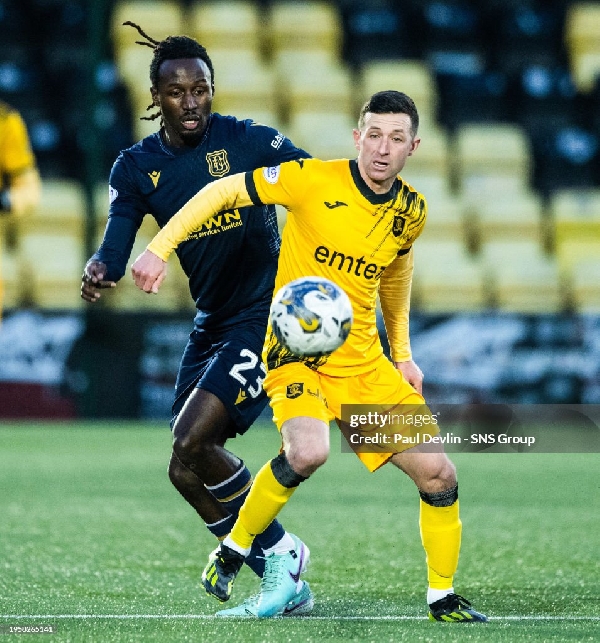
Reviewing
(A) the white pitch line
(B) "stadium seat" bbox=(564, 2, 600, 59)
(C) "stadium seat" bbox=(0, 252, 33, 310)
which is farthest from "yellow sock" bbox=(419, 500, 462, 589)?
(B) "stadium seat" bbox=(564, 2, 600, 59)

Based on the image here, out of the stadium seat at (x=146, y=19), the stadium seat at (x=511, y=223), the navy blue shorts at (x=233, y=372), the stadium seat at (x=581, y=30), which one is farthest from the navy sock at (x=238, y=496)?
the stadium seat at (x=581, y=30)

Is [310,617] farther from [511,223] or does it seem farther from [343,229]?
[511,223]

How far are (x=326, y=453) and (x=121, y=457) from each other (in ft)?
21.3

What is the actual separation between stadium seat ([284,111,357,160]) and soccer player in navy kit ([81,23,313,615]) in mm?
10982

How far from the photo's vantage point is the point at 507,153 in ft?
56.5

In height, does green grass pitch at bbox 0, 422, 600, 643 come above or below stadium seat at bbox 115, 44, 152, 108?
below

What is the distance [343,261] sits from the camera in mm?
4734

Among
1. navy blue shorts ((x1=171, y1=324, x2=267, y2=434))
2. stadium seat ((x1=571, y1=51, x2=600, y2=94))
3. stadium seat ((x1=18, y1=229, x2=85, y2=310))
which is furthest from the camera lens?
stadium seat ((x1=571, y1=51, x2=600, y2=94))

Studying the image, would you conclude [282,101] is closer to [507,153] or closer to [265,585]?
[507,153]

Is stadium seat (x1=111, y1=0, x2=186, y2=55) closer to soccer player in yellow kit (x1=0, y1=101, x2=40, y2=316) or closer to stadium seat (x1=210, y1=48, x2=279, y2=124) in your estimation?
stadium seat (x1=210, y1=48, x2=279, y2=124)

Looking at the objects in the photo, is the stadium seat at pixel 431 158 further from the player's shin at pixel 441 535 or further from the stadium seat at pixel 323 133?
the player's shin at pixel 441 535

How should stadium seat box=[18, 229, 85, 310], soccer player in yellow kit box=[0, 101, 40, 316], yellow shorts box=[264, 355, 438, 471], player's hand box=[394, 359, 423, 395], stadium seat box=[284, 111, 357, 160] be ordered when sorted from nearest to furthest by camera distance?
yellow shorts box=[264, 355, 438, 471] < player's hand box=[394, 359, 423, 395] < soccer player in yellow kit box=[0, 101, 40, 316] < stadium seat box=[18, 229, 85, 310] < stadium seat box=[284, 111, 357, 160]

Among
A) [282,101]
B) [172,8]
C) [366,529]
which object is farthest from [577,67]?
[366,529]

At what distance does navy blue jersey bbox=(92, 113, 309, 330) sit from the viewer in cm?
516
